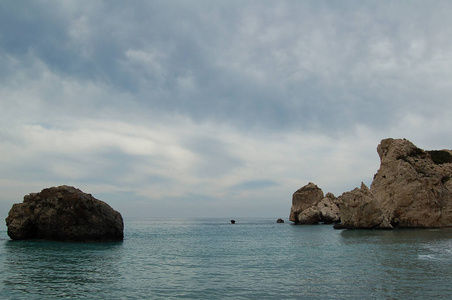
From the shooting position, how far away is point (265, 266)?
79.2ft

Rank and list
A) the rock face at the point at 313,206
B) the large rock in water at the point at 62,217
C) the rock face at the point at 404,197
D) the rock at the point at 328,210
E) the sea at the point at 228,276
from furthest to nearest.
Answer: the rock at the point at 328,210 → the rock face at the point at 313,206 → the rock face at the point at 404,197 → the large rock in water at the point at 62,217 → the sea at the point at 228,276

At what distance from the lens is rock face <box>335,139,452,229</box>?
64.8 metres

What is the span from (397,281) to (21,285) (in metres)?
19.7

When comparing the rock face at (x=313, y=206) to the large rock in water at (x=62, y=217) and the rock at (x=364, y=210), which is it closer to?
the rock at (x=364, y=210)

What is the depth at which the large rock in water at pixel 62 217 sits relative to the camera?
1563 inches

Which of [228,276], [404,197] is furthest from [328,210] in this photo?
[228,276]

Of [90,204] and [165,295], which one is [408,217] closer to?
[90,204]

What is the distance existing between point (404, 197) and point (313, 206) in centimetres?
4287

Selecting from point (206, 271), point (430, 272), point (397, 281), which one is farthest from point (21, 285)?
point (430, 272)

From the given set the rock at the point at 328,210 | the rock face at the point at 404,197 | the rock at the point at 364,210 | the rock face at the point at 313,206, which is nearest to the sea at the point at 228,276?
the rock at the point at 364,210

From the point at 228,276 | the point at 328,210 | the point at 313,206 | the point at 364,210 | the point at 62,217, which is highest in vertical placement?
the point at 313,206

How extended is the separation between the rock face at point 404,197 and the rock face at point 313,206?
3293cm

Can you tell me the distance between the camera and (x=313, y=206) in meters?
108

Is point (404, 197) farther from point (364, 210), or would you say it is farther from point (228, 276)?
point (228, 276)
